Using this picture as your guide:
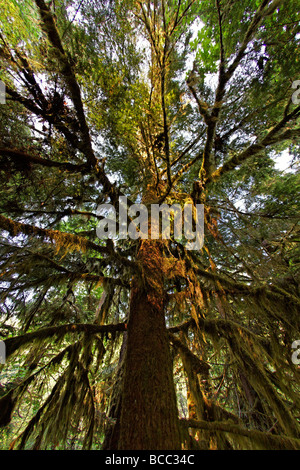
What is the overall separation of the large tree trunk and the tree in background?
0.01m

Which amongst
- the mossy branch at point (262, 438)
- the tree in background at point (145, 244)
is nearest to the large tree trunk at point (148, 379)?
the tree in background at point (145, 244)

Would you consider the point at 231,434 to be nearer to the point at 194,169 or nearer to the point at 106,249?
the point at 106,249

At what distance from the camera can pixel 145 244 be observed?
12.0 ft

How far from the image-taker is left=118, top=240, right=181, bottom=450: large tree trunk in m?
1.65

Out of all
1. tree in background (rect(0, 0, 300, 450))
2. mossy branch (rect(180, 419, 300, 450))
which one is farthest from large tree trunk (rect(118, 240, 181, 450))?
mossy branch (rect(180, 419, 300, 450))

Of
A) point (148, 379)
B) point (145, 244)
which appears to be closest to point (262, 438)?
point (148, 379)

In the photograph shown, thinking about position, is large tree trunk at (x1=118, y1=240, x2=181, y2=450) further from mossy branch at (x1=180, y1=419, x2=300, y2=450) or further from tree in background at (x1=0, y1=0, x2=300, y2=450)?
mossy branch at (x1=180, y1=419, x2=300, y2=450)

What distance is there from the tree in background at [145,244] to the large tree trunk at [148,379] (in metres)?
0.01

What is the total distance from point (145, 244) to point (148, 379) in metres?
2.11

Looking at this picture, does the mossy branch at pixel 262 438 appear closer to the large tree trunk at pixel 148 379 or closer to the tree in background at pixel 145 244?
the tree in background at pixel 145 244

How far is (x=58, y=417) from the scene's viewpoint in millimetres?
2270

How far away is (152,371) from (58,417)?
4.32 feet

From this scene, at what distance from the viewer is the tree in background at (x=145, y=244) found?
206 centimetres

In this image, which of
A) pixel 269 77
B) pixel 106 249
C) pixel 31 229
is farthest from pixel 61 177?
pixel 269 77
